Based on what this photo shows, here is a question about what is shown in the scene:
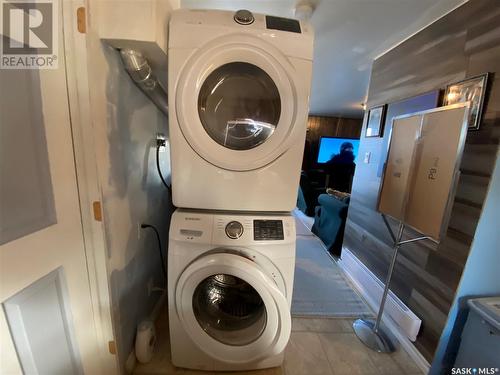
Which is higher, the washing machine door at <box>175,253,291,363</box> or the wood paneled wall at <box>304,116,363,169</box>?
the wood paneled wall at <box>304,116,363,169</box>

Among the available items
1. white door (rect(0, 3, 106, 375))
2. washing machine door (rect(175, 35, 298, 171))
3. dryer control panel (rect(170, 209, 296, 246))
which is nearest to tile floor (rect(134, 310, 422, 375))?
white door (rect(0, 3, 106, 375))

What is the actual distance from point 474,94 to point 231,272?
157cm

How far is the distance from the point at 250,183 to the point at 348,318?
4.70 feet

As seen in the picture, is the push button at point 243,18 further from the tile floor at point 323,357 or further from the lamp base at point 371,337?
the lamp base at point 371,337

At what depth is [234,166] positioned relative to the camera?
1025mm

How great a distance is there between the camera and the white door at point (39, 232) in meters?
0.62

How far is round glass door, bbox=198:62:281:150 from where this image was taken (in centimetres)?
104

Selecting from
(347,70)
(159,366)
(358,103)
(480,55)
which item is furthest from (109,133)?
(358,103)

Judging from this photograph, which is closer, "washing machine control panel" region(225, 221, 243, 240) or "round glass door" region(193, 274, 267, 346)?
"washing machine control panel" region(225, 221, 243, 240)

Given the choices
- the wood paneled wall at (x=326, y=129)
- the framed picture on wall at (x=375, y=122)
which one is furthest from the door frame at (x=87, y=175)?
the wood paneled wall at (x=326, y=129)

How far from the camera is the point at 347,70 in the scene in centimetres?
263

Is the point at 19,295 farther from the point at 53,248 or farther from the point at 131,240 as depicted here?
the point at 131,240

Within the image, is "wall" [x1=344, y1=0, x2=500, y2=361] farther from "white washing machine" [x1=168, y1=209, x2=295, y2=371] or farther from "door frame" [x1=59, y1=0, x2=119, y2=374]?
"door frame" [x1=59, y1=0, x2=119, y2=374]

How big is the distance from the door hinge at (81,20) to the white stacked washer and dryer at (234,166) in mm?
295
